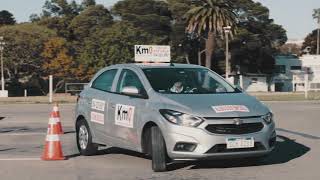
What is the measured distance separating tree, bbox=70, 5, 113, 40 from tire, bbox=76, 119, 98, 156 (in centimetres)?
9071

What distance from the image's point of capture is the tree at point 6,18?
12259 centimetres

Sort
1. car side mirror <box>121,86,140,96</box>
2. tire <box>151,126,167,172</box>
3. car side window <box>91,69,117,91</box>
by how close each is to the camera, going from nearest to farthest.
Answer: tire <box>151,126,167,172</box> < car side mirror <box>121,86,140,96</box> < car side window <box>91,69,117,91</box>

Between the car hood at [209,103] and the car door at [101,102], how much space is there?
1685 mm

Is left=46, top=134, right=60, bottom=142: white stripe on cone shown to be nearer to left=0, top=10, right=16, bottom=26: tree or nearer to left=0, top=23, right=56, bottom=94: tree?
left=0, top=23, right=56, bottom=94: tree

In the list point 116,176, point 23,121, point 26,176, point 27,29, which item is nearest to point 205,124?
point 116,176

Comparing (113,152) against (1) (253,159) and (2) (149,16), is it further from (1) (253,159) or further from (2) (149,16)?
(2) (149,16)

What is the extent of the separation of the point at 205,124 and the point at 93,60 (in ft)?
246

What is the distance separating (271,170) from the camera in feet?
32.4

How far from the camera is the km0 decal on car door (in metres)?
10.6

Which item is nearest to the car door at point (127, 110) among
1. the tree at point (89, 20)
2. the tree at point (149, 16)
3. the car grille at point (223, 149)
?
the car grille at point (223, 149)

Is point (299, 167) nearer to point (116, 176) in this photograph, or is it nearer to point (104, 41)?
point (116, 176)

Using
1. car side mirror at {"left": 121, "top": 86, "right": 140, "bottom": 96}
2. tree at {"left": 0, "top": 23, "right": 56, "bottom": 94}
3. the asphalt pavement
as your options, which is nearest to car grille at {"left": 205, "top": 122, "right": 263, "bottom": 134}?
the asphalt pavement

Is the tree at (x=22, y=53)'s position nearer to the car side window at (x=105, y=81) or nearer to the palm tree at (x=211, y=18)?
the palm tree at (x=211, y=18)

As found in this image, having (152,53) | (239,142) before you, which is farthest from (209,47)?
(239,142)
